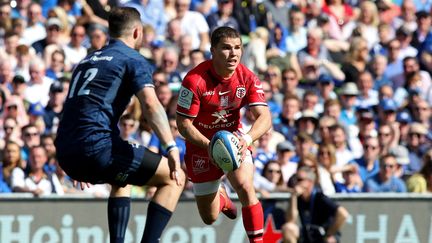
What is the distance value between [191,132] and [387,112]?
6667mm

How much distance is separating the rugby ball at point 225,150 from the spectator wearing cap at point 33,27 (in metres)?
7.49

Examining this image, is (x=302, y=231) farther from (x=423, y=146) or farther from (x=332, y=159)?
(x=423, y=146)

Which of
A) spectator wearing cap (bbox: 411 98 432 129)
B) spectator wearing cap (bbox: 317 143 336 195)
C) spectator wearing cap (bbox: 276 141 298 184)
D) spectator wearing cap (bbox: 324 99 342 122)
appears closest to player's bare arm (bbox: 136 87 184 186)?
spectator wearing cap (bbox: 317 143 336 195)

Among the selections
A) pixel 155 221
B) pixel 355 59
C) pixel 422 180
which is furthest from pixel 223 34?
pixel 355 59

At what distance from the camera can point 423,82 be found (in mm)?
19281

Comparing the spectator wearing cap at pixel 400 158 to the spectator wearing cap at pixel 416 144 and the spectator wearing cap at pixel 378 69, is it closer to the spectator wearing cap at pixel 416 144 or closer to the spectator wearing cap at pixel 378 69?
the spectator wearing cap at pixel 416 144

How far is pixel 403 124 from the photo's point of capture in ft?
58.6

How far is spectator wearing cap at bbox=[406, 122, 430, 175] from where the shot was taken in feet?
56.4

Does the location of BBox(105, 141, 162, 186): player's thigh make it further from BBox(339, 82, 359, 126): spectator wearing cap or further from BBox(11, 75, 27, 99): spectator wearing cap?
BBox(339, 82, 359, 126): spectator wearing cap

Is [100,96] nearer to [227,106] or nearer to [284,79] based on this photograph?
[227,106]

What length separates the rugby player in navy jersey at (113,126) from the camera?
1083 cm

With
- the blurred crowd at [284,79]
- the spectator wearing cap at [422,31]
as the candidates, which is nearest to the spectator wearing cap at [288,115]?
the blurred crowd at [284,79]

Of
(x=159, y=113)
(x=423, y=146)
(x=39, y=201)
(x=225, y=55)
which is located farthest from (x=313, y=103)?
(x=159, y=113)

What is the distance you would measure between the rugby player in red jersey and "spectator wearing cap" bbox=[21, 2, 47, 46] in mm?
6831
